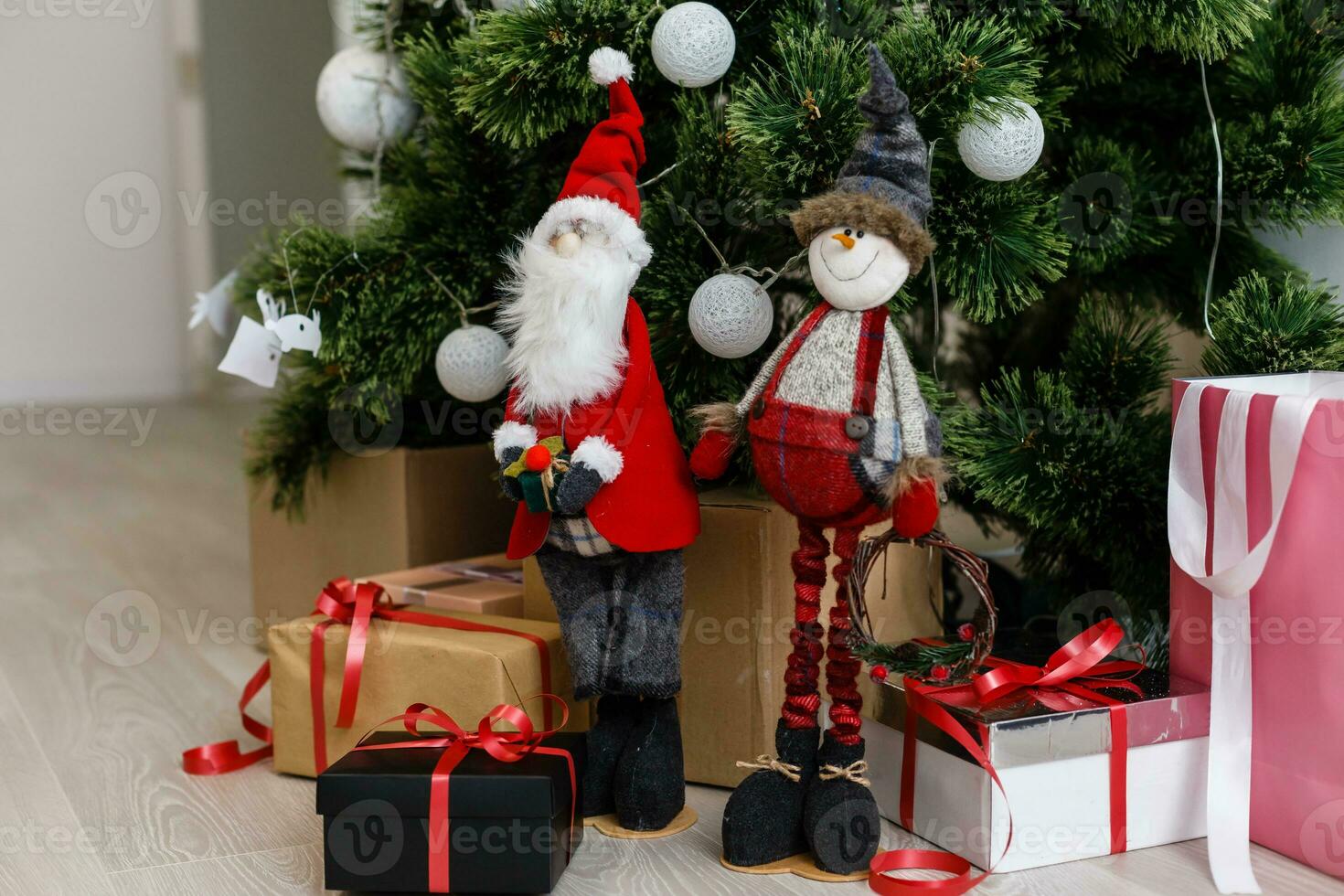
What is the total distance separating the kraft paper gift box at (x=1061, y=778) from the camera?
1.04 m

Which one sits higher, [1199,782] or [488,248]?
[488,248]

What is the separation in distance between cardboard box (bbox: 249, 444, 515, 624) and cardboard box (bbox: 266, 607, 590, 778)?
0.24m

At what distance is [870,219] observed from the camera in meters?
0.99

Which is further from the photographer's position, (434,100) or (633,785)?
(434,100)

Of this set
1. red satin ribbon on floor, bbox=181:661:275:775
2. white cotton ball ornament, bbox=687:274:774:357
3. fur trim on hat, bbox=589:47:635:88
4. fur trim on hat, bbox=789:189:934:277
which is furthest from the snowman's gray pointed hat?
red satin ribbon on floor, bbox=181:661:275:775

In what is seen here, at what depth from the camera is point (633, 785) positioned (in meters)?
1.13

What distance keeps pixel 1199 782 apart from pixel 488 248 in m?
0.87

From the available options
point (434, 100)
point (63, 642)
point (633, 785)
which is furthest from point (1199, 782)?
point (63, 642)

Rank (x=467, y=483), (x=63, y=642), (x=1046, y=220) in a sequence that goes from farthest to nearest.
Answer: (x=63, y=642), (x=467, y=483), (x=1046, y=220)

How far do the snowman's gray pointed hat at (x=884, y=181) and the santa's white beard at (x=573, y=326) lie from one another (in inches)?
7.1

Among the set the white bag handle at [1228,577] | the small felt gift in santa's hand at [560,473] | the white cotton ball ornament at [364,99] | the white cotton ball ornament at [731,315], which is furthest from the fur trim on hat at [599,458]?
the white cotton ball ornament at [364,99]

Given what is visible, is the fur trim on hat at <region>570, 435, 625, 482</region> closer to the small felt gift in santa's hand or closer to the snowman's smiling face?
the small felt gift in santa's hand

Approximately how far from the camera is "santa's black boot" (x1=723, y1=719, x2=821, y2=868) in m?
1.05

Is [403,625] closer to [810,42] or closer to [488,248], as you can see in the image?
[488,248]
